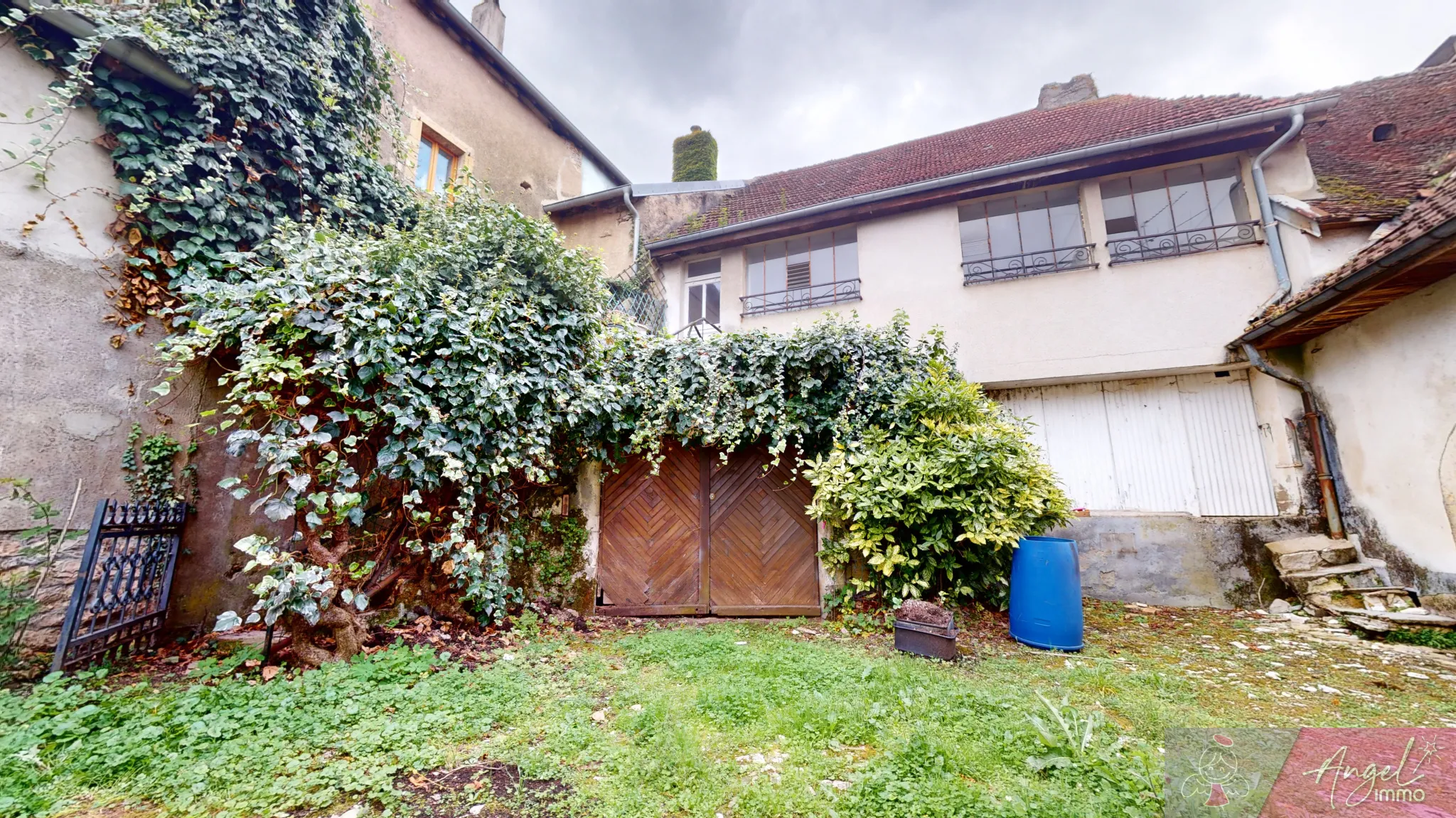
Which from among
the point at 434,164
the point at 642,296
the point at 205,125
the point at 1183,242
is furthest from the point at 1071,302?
the point at 434,164

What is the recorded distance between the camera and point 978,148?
8.84m

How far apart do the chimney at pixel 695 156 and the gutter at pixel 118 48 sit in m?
8.96

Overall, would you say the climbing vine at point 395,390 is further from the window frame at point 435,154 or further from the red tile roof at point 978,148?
the red tile roof at point 978,148

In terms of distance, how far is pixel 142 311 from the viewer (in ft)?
13.0

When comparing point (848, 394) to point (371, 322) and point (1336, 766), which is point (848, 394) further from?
point (371, 322)

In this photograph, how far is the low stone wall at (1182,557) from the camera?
5.77 meters

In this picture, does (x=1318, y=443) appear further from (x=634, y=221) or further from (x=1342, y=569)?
(x=634, y=221)

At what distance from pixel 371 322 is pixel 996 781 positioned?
4.53 meters

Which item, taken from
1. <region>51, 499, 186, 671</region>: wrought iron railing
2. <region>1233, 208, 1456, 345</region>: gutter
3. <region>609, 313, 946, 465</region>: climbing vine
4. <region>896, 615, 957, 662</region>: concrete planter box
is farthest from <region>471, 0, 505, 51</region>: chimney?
<region>1233, 208, 1456, 345</region>: gutter

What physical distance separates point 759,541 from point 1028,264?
5.50 metres

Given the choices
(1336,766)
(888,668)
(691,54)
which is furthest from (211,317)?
(691,54)

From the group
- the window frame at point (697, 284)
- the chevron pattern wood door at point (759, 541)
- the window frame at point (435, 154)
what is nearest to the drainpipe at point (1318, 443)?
the chevron pattern wood door at point (759, 541)

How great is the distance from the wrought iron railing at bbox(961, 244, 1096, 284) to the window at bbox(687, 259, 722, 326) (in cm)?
418

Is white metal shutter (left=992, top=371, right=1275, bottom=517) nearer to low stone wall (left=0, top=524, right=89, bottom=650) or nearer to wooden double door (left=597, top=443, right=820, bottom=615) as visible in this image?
wooden double door (left=597, top=443, right=820, bottom=615)
